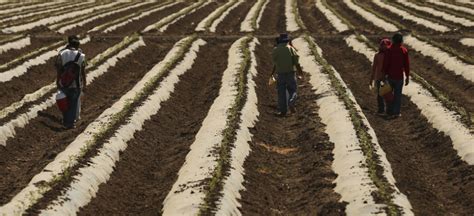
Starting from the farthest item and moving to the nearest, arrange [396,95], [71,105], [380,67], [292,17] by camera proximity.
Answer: [292,17] → [380,67] → [396,95] → [71,105]

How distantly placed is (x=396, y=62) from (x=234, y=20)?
24580 millimetres

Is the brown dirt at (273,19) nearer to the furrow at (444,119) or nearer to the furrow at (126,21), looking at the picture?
the furrow at (126,21)

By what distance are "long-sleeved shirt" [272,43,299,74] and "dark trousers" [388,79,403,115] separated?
7.10ft

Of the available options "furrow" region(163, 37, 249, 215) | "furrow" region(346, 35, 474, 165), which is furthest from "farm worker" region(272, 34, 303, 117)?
"furrow" region(346, 35, 474, 165)

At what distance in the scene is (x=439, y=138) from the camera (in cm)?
1313

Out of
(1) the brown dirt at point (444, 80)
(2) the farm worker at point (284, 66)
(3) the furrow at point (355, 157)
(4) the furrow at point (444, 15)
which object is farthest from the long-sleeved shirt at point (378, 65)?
(4) the furrow at point (444, 15)

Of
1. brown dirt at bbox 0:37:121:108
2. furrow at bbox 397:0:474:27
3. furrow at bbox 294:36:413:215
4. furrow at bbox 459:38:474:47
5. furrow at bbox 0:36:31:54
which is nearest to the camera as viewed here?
furrow at bbox 294:36:413:215

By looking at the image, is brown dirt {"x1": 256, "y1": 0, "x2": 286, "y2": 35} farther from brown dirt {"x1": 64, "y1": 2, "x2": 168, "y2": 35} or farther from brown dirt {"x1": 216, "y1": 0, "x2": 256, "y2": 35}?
brown dirt {"x1": 64, "y1": 2, "x2": 168, "y2": 35}

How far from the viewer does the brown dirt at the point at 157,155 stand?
33.3 feet

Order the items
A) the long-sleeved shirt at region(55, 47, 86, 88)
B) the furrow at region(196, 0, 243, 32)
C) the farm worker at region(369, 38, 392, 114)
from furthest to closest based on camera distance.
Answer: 1. the furrow at region(196, 0, 243, 32)
2. the farm worker at region(369, 38, 392, 114)
3. the long-sleeved shirt at region(55, 47, 86, 88)

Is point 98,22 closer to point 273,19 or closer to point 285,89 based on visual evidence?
point 273,19

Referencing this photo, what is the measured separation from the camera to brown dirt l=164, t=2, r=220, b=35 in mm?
32969

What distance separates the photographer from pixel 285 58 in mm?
15938

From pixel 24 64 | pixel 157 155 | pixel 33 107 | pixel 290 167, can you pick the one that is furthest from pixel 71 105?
pixel 24 64
